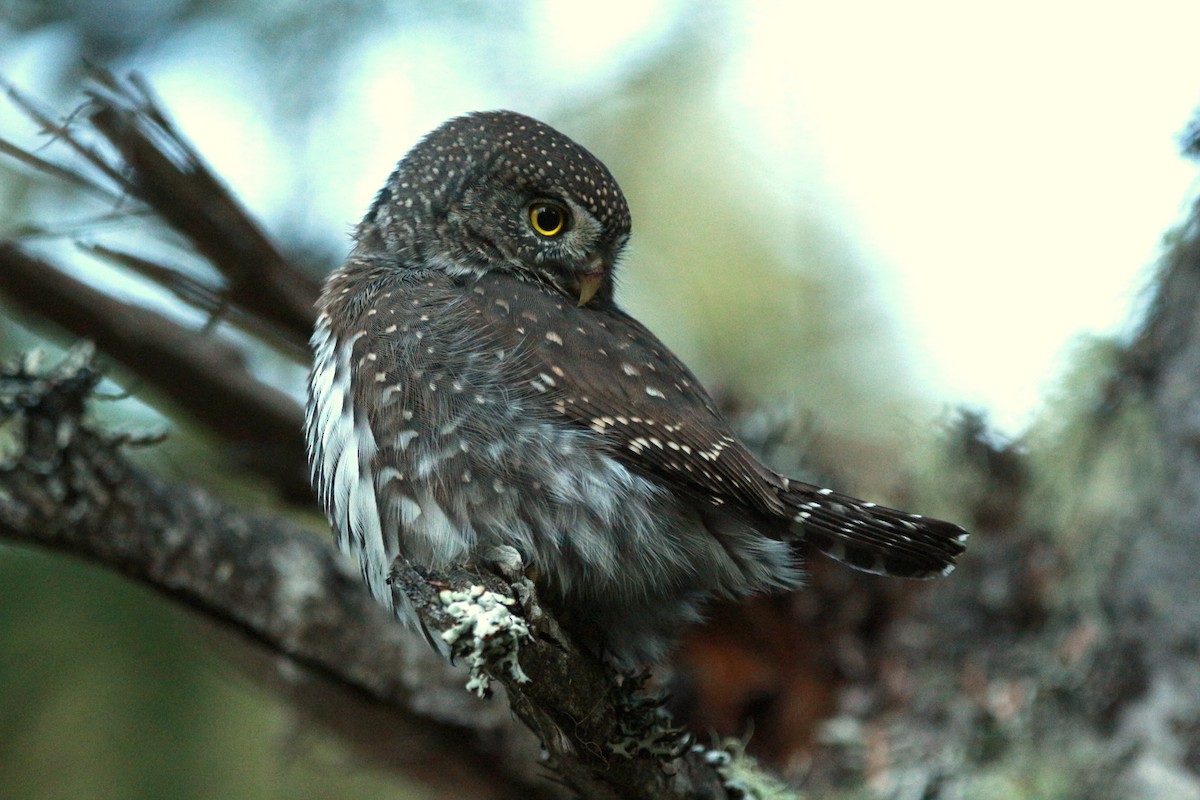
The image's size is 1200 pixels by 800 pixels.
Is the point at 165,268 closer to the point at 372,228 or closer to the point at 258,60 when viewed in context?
the point at 372,228

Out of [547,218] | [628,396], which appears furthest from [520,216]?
[628,396]

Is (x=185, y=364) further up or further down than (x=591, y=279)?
further down

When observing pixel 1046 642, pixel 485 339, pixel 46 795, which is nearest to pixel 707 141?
pixel 1046 642

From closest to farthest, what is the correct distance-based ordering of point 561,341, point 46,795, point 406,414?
point 406,414, point 561,341, point 46,795

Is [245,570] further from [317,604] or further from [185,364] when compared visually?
[185,364]

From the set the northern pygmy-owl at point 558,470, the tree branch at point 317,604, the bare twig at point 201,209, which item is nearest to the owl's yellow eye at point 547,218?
the northern pygmy-owl at point 558,470

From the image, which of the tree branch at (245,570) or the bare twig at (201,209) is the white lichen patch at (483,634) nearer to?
the tree branch at (245,570)

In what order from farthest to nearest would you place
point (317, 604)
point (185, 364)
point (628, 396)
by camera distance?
1. point (185, 364)
2. point (317, 604)
3. point (628, 396)
